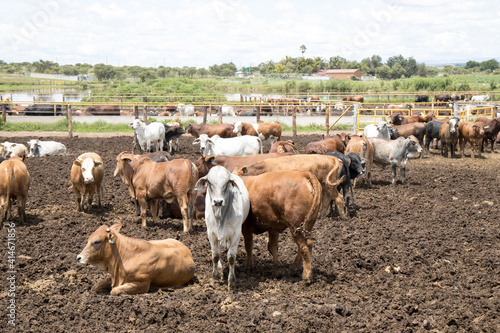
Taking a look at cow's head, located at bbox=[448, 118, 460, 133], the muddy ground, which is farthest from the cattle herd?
cow's head, located at bbox=[448, 118, 460, 133]

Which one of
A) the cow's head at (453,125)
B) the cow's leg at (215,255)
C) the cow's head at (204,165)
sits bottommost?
the cow's leg at (215,255)

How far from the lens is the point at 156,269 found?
6223mm

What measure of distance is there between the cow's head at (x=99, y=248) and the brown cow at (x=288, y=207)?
6.22 ft

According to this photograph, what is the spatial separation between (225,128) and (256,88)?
38105 millimetres

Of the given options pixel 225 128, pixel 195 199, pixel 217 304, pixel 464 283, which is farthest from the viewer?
pixel 225 128

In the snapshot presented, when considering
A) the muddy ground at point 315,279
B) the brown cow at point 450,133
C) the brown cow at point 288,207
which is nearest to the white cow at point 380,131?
the brown cow at point 450,133

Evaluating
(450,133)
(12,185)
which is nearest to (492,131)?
(450,133)

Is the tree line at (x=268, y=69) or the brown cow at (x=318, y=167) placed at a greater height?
the tree line at (x=268, y=69)

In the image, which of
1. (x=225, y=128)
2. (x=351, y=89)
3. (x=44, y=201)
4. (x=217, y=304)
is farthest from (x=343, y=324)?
(x=351, y=89)

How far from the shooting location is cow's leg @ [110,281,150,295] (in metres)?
6.02

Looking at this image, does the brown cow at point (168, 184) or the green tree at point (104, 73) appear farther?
the green tree at point (104, 73)

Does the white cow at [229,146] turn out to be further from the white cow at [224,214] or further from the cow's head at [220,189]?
the cow's head at [220,189]

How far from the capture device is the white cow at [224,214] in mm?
6387

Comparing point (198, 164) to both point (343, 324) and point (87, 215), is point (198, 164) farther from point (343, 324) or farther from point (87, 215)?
point (343, 324)
